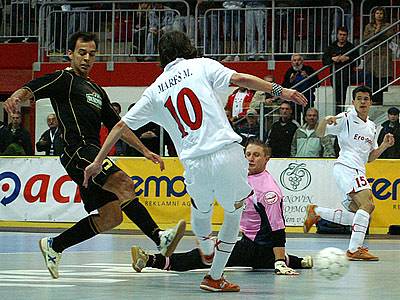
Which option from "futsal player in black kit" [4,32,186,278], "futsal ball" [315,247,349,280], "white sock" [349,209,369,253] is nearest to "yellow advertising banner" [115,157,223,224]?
"white sock" [349,209,369,253]

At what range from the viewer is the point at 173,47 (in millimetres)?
8250

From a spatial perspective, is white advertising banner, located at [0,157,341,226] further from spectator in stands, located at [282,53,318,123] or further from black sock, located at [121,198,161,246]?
black sock, located at [121,198,161,246]

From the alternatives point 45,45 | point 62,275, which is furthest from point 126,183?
point 45,45

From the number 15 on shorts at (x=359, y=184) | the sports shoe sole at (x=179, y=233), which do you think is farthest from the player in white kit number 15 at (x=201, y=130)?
the number 15 on shorts at (x=359, y=184)

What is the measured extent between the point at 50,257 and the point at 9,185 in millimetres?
10019

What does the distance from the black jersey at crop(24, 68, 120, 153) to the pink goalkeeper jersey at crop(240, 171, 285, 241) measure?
166 cm

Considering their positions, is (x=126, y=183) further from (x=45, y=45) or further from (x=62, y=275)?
(x=45, y=45)

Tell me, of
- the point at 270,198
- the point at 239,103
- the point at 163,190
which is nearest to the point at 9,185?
the point at 163,190

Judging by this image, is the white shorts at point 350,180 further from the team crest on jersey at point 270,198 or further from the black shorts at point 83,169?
the black shorts at point 83,169

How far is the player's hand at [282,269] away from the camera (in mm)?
9664

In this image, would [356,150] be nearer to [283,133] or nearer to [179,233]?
[179,233]

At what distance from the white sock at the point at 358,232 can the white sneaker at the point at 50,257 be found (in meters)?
4.14

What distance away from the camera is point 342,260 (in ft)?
28.5

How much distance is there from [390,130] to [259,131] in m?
2.37
